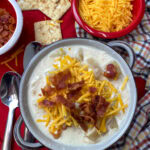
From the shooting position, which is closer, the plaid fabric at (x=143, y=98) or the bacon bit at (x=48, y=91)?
the bacon bit at (x=48, y=91)

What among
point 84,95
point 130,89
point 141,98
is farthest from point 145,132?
point 84,95

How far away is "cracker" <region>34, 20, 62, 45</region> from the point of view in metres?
1.25

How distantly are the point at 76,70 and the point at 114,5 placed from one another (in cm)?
47

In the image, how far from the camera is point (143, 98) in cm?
114

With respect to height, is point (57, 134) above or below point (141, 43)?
below

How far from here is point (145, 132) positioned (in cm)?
113

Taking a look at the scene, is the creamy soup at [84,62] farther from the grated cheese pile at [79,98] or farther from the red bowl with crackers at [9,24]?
the red bowl with crackers at [9,24]

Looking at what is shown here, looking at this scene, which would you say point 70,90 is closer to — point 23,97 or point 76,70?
point 76,70

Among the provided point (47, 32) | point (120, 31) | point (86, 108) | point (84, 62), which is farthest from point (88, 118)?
point (47, 32)

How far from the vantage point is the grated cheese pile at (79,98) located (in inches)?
35.9

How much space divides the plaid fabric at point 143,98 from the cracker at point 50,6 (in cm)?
16

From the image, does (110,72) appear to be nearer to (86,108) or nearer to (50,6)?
(86,108)

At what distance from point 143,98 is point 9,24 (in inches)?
34.8

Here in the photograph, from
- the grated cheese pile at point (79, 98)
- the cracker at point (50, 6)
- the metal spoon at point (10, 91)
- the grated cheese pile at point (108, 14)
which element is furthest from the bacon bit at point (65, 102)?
the cracker at point (50, 6)
